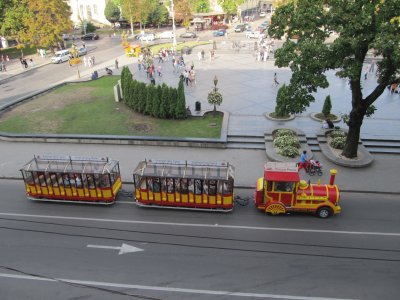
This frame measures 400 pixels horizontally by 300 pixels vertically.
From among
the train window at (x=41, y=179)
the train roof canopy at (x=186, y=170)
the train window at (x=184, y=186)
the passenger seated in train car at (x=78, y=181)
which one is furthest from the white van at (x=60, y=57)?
the train window at (x=184, y=186)

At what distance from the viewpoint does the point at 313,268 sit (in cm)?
1285

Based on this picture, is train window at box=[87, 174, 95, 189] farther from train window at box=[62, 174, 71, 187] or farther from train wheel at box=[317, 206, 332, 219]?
train wheel at box=[317, 206, 332, 219]

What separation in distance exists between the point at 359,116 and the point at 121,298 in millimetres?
15055

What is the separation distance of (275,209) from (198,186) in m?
3.57

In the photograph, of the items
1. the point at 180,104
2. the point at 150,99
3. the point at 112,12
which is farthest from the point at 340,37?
the point at 112,12

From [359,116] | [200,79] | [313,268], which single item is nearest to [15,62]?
[200,79]

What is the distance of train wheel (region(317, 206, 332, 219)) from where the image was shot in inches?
617

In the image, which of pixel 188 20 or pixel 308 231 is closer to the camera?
pixel 308 231

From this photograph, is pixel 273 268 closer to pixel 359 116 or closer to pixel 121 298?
pixel 121 298

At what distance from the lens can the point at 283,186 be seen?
15.6m

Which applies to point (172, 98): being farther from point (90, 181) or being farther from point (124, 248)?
point (124, 248)

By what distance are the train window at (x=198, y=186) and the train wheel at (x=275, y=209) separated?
121 inches

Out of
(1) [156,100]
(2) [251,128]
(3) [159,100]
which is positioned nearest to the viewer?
(2) [251,128]

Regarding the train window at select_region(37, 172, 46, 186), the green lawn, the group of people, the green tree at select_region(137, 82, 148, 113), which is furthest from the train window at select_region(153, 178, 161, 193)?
the group of people
